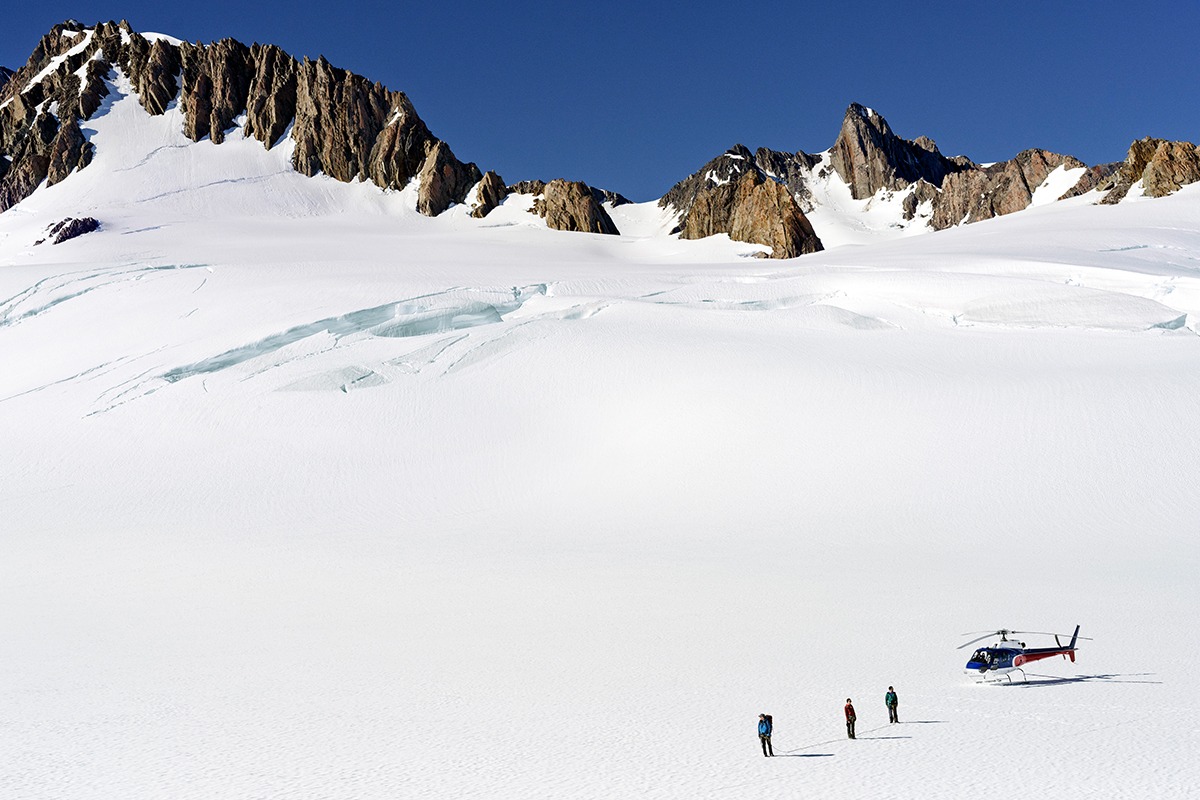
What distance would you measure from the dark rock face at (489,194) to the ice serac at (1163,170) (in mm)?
58072

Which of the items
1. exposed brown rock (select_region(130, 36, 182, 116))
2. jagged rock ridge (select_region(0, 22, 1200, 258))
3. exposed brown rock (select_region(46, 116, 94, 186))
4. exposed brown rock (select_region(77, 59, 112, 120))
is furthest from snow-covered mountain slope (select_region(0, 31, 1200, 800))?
exposed brown rock (select_region(130, 36, 182, 116))

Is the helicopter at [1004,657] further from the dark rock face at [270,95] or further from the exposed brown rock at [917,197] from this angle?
the exposed brown rock at [917,197]

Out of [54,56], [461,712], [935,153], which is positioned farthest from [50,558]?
[935,153]

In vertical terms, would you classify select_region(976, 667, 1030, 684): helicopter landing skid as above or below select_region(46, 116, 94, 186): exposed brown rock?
below

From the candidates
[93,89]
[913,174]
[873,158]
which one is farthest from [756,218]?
[913,174]

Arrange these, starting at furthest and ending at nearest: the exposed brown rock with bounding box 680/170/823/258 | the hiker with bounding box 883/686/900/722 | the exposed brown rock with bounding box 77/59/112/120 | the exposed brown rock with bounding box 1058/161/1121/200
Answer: the exposed brown rock with bounding box 1058/161/1121/200
the exposed brown rock with bounding box 77/59/112/120
the exposed brown rock with bounding box 680/170/823/258
the hiker with bounding box 883/686/900/722

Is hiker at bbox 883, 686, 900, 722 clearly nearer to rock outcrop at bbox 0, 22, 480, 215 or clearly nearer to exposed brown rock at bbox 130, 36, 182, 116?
rock outcrop at bbox 0, 22, 480, 215

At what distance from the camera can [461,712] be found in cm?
1043

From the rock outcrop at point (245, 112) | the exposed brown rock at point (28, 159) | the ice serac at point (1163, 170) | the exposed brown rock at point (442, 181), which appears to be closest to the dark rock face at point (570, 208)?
the exposed brown rock at point (442, 181)

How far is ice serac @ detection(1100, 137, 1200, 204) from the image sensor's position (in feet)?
249

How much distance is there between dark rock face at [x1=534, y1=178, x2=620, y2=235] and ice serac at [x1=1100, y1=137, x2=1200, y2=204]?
47334 mm

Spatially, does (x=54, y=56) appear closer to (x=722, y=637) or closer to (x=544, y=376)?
(x=544, y=376)

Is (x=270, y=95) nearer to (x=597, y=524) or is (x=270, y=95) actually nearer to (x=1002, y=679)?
(x=597, y=524)

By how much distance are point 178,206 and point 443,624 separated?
82.0 meters
